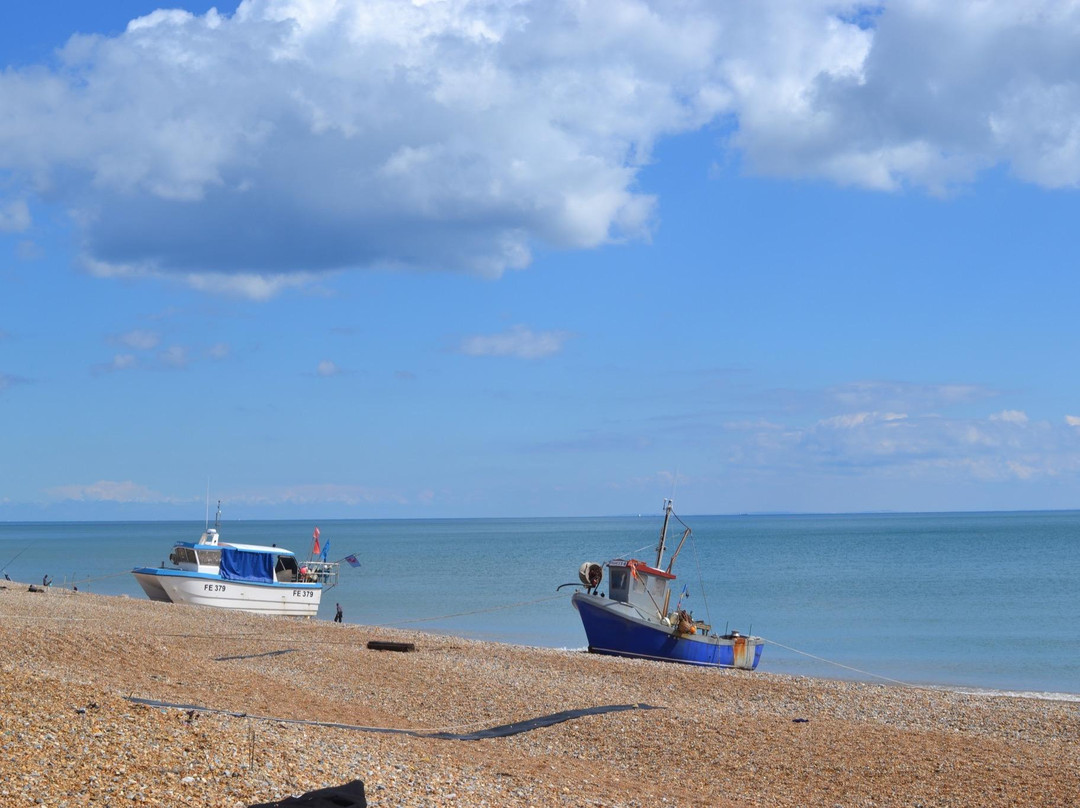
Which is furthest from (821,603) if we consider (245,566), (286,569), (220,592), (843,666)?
(220,592)

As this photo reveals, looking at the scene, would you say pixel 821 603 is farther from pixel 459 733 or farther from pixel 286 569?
pixel 459 733

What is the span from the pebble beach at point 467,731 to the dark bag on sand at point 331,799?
79 centimetres

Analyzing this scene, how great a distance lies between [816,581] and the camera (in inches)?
2953

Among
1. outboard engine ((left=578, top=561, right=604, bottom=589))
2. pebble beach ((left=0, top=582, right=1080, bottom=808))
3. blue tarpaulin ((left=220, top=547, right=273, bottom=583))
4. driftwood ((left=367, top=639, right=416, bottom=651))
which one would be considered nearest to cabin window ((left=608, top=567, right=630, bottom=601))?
outboard engine ((left=578, top=561, right=604, bottom=589))

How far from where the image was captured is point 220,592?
38.6 metres

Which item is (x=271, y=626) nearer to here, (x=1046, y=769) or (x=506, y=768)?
(x=506, y=768)

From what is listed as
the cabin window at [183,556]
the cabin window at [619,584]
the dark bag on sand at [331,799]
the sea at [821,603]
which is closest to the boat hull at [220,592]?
the cabin window at [183,556]

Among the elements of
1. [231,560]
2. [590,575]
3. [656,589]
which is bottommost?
[231,560]

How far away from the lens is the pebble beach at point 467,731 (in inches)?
381

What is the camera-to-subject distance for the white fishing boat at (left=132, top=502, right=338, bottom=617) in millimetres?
38250

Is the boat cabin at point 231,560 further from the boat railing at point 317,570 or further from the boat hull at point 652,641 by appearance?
the boat hull at point 652,641

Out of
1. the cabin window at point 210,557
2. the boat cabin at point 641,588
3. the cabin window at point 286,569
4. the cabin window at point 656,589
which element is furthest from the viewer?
the cabin window at point 286,569

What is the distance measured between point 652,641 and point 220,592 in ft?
55.3

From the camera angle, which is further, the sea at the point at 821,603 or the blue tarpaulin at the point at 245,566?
the blue tarpaulin at the point at 245,566
